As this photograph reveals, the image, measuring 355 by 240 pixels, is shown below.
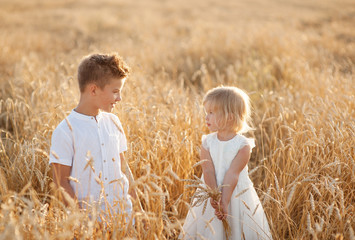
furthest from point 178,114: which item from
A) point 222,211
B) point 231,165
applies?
point 222,211

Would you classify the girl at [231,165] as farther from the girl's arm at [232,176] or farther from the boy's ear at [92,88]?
the boy's ear at [92,88]

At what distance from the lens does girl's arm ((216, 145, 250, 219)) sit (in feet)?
6.54

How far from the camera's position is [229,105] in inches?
80.2

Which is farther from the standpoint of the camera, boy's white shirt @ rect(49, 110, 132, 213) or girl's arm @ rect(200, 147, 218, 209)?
girl's arm @ rect(200, 147, 218, 209)

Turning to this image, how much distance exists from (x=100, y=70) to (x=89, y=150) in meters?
0.50

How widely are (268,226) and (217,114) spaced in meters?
0.82

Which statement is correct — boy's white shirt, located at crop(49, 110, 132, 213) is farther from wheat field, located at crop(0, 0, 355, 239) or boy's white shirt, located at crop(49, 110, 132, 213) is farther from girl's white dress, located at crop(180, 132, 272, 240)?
girl's white dress, located at crop(180, 132, 272, 240)

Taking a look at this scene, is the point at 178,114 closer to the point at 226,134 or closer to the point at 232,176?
the point at 226,134

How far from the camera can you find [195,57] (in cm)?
688

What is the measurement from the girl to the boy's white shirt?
0.57 m

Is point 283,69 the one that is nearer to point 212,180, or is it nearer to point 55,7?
point 212,180

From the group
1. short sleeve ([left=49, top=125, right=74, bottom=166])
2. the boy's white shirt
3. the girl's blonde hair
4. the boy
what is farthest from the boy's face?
the girl's blonde hair

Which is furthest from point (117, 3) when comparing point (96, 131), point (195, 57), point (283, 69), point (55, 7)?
point (96, 131)

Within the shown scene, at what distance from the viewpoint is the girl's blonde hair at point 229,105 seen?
2.04 meters
